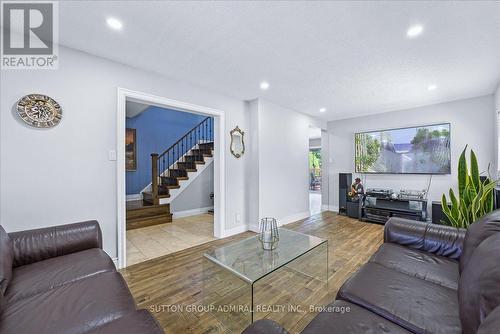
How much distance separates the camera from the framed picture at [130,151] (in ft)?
18.2

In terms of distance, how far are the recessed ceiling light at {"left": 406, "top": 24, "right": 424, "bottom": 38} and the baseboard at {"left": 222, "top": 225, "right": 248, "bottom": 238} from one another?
3.42 metres

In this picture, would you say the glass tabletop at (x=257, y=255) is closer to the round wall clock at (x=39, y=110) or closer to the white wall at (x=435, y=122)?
the round wall clock at (x=39, y=110)

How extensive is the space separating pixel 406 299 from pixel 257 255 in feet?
3.73

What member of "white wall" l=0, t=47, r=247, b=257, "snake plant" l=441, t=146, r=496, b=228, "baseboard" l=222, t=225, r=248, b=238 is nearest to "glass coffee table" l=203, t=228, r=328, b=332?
"baseboard" l=222, t=225, r=248, b=238

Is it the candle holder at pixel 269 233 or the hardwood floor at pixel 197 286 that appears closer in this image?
the hardwood floor at pixel 197 286

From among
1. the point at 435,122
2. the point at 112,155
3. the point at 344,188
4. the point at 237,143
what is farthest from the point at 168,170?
the point at 435,122

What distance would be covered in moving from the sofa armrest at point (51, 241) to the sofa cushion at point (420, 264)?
7.80 feet

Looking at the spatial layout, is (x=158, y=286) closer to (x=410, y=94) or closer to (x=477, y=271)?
(x=477, y=271)

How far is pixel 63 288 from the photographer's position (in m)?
1.26

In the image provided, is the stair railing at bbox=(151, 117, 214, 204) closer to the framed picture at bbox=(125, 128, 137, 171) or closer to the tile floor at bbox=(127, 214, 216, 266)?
the framed picture at bbox=(125, 128, 137, 171)

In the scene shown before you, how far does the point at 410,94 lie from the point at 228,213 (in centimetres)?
372

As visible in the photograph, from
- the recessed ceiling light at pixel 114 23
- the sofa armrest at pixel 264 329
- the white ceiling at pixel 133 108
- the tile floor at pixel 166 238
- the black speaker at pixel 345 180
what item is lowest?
the tile floor at pixel 166 238

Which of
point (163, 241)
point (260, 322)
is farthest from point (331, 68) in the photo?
point (163, 241)

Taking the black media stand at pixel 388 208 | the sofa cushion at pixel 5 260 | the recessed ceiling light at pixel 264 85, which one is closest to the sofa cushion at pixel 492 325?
the sofa cushion at pixel 5 260
